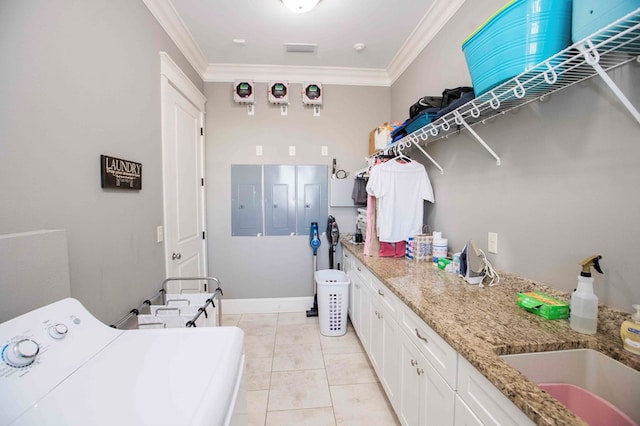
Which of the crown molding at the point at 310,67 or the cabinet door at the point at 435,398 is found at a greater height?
the crown molding at the point at 310,67

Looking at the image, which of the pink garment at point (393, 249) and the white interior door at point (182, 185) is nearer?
the white interior door at point (182, 185)

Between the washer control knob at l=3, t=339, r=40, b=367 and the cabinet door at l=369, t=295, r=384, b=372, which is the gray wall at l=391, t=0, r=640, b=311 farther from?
the washer control knob at l=3, t=339, r=40, b=367

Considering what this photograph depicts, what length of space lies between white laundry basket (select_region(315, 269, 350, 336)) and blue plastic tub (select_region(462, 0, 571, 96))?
2.00 meters

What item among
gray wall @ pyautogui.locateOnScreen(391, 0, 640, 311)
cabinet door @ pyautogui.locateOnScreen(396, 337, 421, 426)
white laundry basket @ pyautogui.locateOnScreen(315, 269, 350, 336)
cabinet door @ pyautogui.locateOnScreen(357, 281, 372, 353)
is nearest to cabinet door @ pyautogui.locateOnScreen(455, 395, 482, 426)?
cabinet door @ pyautogui.locateOnScreen(396, 337, 421, 426)

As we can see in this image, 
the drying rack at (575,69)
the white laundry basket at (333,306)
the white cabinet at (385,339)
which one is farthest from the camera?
the white laundry basket at (333,306)

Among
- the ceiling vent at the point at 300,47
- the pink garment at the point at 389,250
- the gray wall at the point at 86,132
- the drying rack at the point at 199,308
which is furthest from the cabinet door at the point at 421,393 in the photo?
the ceiling vent at the point at 300,47

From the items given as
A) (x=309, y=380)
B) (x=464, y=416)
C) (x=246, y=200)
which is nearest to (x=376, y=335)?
(x=309, y=380)

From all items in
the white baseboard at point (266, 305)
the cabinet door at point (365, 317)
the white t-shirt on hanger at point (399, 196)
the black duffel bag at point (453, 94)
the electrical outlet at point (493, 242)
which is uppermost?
the black duffel bag at point (453, 94)

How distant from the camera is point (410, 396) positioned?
134 centimetres

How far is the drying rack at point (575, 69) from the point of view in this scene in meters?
0.77

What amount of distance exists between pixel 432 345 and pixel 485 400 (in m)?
0.31

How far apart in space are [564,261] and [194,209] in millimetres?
2922

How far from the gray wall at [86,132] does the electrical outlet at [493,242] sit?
2.24m

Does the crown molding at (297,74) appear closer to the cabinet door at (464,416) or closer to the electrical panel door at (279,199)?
the electrical panel door at (279,199)
